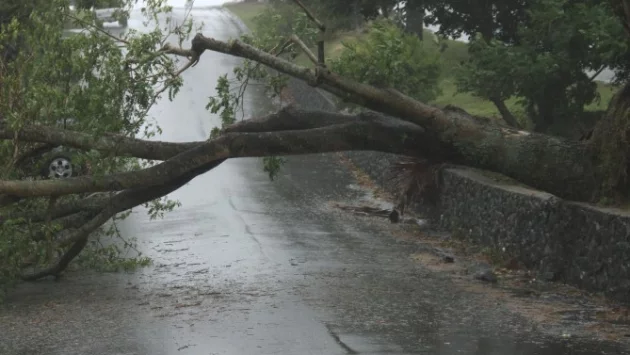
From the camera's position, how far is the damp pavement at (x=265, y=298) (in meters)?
9.73

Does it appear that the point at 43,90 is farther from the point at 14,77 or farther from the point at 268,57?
the point at 268,57

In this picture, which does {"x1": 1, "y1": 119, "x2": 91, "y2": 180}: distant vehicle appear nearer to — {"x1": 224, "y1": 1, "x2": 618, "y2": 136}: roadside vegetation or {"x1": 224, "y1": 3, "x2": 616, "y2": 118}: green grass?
{"x1": 224, "y1": 1, "x2": 618, "y2": 136}: roadside vegetation

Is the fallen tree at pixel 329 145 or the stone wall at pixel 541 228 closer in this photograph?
the stone wall at pixel 541 228

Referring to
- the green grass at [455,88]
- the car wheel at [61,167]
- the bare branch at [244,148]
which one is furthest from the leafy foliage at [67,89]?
the car wheel at [61,167]

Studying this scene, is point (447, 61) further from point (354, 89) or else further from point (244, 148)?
point (244, 148)

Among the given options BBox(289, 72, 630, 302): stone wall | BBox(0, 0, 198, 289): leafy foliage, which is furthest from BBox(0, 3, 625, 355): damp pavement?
BBox(289, 72, 630, 302): stone wall

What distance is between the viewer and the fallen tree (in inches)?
504

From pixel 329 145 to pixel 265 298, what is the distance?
2.16m

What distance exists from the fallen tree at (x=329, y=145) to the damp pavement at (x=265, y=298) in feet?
4.51

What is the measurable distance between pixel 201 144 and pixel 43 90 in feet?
6.69

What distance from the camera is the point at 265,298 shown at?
12086mm

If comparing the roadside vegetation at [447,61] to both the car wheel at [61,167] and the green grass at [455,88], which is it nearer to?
the green grass at [455,88]

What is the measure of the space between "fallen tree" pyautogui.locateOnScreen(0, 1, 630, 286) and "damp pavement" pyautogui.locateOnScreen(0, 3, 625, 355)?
1.37 metres

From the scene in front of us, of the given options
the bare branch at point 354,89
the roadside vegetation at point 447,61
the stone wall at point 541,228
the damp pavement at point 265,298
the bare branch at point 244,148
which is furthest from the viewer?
the roadside vegetation at point 447,61
